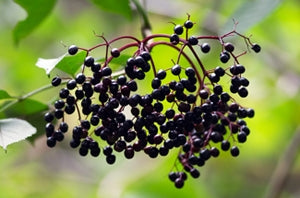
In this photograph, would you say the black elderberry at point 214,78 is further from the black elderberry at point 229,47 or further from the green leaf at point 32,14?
the green leaf at point 32,14

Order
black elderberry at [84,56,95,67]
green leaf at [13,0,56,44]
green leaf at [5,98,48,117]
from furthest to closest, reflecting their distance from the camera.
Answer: green leaf at [13,0,56,44] < green leaf at [5,98,48,117] < black elderberry at [84,56,95,67]

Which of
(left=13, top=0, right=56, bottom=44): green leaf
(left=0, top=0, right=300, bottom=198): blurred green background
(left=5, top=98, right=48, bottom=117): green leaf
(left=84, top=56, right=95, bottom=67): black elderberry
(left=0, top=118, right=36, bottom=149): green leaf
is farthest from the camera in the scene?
(left=0, top=0, right=300, bottom=198): blurred green background

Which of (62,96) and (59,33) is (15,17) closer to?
(59,33)

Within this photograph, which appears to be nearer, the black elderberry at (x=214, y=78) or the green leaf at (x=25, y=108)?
the black elderberry at (x=214, y=78)

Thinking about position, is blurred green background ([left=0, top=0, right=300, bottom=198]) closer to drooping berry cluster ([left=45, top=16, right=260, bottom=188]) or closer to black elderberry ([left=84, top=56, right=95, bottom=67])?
drooping berry cluster ([left=45, top=16, right=260, bottom=188])

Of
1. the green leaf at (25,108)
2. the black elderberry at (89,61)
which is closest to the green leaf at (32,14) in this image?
the green leaf at (25,108)

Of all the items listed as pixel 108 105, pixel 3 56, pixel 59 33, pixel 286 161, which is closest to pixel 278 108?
pixel 286 161

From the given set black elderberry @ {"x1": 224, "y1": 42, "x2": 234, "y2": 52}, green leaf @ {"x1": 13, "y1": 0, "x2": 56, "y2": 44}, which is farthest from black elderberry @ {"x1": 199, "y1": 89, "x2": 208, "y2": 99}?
green leaf @ {"x1": 13, "y1": 0, "x2": 56, "y2": 44}
